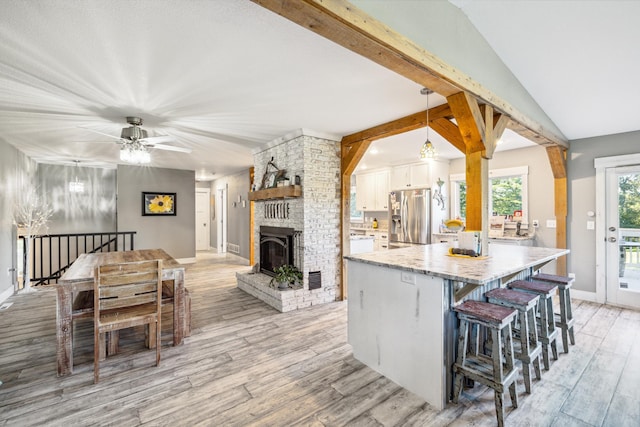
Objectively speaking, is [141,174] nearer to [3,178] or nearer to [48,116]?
[3,178]

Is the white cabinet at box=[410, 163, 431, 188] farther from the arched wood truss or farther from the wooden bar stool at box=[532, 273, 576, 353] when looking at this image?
the wooden bar stool at box=[532, 273, 576, 353]

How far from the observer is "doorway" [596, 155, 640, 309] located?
405 cm

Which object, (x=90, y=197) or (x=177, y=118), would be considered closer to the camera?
(x=177, y=118)

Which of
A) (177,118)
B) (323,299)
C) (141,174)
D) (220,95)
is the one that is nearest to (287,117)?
(220,95)

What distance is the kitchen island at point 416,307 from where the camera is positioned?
203cm

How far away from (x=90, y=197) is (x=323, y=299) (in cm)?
673

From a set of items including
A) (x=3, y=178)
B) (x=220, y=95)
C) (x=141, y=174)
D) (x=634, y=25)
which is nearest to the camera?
(x=634, y=25)

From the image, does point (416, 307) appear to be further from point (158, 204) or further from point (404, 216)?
point (158, 204)

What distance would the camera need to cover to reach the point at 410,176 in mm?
6133

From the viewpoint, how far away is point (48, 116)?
3.41 m

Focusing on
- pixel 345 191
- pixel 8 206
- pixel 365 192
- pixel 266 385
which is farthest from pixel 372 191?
pixel 8 206

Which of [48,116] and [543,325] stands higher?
[48,116]

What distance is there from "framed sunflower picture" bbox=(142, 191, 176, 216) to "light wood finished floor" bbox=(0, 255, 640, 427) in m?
4.01

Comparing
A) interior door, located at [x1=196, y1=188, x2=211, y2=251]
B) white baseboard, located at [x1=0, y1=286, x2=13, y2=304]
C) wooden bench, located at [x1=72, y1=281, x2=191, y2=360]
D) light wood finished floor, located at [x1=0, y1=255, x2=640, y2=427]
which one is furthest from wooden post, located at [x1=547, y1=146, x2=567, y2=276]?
interior door, located at [x1=196, y1=188, x2=211, y2=251]
